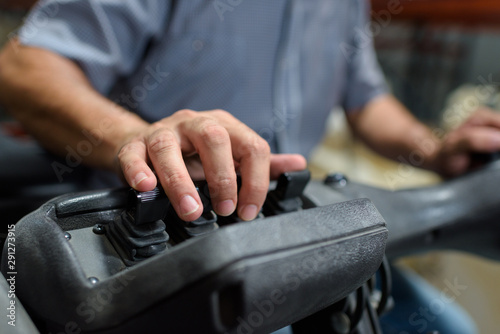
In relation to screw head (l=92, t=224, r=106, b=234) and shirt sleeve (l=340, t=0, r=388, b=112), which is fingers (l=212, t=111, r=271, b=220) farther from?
shirt sleeve (l=340, t=0, r=388, b=112)

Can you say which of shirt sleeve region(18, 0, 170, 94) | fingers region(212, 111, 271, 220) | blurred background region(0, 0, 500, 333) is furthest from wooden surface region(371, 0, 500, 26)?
fingers region(212, 111, 271, 220)

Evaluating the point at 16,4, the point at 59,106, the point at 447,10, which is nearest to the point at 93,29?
the point at 59,106

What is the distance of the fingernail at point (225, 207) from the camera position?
1.13ft

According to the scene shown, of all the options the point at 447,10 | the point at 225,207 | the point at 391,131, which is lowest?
the point at 391,131

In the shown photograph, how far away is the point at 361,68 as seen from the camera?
1.02 metres

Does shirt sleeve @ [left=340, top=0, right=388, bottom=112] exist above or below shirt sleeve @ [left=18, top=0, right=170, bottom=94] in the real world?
below

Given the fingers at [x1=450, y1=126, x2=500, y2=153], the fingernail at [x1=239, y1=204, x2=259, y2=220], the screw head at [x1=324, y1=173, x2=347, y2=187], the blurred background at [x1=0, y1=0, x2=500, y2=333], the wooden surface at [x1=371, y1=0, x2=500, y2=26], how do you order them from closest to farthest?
the fingernail at [x1=239, y1=204, x2=259, y2=220], the screw head at [x1=324, y1=173, x2=347, y2=187], the fingers at [x1=450, y1=126, x2=500, y2=153], the blurred background at [x1=0, y1=0, x2=500, y2=333], the wooden surface at [x1=371, y1=0, x2=500, y2=26]

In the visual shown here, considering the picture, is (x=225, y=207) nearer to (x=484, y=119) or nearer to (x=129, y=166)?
(x=129, y=166)

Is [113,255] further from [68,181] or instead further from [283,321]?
[68,181]

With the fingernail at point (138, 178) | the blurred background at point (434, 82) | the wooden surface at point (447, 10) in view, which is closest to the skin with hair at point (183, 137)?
the fingernail at point (138, 178)

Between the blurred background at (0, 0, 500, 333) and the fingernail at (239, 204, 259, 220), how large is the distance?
0.81 meters

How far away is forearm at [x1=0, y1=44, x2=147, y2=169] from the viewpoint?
1.79ft

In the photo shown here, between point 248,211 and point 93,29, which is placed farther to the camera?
point 93,29

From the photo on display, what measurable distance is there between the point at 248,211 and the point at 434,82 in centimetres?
274
